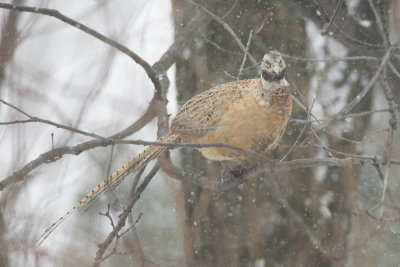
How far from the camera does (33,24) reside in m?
4.84

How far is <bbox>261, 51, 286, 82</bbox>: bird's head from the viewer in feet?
13.9

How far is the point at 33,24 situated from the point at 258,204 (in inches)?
104

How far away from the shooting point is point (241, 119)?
438 cm

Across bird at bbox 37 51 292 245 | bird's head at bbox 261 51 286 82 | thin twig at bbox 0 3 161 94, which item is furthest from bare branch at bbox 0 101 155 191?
bird's head at bbox 261 51 286 82

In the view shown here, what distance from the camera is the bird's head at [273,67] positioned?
425 cm

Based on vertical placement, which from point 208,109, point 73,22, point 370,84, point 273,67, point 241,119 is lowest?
point 370,84

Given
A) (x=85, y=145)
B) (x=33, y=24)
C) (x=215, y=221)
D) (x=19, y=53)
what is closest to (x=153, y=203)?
(x=215, y=221)

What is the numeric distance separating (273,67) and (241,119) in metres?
0.44

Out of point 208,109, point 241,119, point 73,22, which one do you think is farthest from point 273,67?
point 73,22

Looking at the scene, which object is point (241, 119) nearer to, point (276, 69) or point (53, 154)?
point (276, 69)

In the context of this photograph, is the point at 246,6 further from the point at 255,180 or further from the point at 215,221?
the point at 215,221

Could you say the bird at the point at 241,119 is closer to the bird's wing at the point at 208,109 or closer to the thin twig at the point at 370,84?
the bird's wing at the point at 208,109

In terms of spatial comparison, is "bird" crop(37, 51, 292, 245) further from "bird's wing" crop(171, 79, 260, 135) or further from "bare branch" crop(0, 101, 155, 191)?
"bare branch" crop(0, 101, 155, 191)

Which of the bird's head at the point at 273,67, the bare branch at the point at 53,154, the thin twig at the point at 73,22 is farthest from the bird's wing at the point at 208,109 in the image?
the bare branch at the point at 53,154
